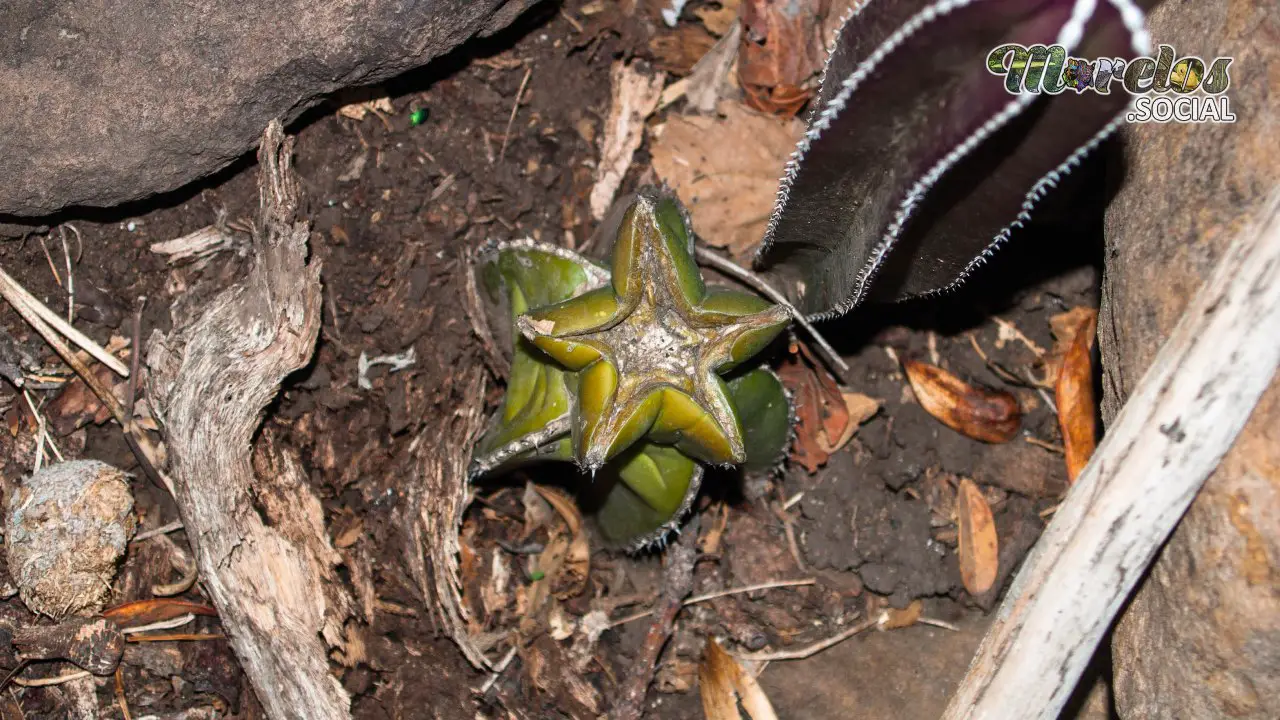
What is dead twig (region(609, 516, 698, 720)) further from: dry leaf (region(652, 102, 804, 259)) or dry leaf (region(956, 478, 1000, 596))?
dry leaf (region(652, 102, 804, 259))

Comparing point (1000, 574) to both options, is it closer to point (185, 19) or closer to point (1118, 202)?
point (1118, 202)

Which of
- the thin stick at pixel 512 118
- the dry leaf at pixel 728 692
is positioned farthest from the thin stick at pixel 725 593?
the thin stick at pixel 512 118

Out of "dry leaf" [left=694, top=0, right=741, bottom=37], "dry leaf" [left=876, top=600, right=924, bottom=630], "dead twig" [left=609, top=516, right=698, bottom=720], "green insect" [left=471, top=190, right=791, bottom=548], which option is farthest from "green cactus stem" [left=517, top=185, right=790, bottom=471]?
"dry leaf" [left=694, top=0, right=741, bottom=37]

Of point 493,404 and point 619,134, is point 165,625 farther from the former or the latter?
point 619,134

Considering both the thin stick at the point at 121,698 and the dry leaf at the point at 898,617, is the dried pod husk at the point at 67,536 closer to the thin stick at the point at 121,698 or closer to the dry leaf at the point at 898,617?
the thin stick at the point at 121,698

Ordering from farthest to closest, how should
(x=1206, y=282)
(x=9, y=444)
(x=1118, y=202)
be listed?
1. (x=9, y=444)
2. (x=1118, y=202)
3. (x=1206, y=282)

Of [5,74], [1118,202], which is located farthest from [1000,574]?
[5,74]

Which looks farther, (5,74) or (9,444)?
(9,444)
